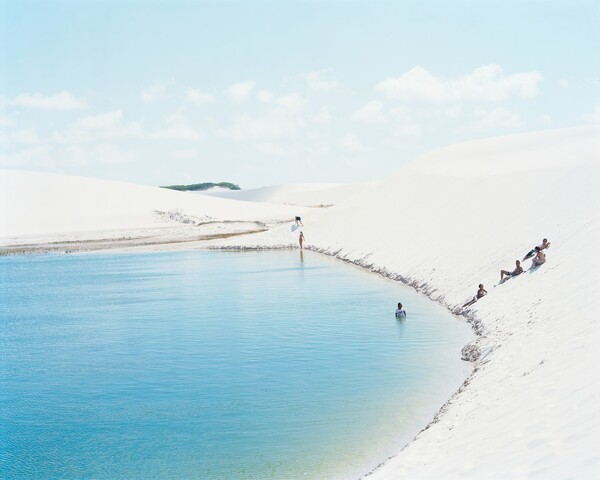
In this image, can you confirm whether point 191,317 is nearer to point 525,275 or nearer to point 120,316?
point 120,316

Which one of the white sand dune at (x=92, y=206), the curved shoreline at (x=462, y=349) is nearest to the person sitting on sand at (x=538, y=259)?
the curved shoreline at (x=462, y=349)

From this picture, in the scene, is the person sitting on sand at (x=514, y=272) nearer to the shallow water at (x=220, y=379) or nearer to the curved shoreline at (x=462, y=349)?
the curved shoreline at (x=462, y=349)

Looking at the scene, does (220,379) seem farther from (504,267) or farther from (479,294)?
(504,267)

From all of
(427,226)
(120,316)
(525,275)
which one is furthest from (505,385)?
(427,226)

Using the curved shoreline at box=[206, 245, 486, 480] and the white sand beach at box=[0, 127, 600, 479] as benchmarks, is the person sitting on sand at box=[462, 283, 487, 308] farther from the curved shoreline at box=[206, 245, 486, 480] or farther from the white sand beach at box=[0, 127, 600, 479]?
the curved shoreline at box=[206, 245, 486, 480]

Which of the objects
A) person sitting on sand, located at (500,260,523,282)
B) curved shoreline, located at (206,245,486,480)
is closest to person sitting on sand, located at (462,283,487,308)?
curved shoreline, located at (206,245,486,480)

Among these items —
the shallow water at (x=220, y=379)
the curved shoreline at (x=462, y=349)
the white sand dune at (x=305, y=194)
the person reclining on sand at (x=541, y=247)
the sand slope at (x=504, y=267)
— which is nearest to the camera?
the sand slope at (x=504, y=267)
